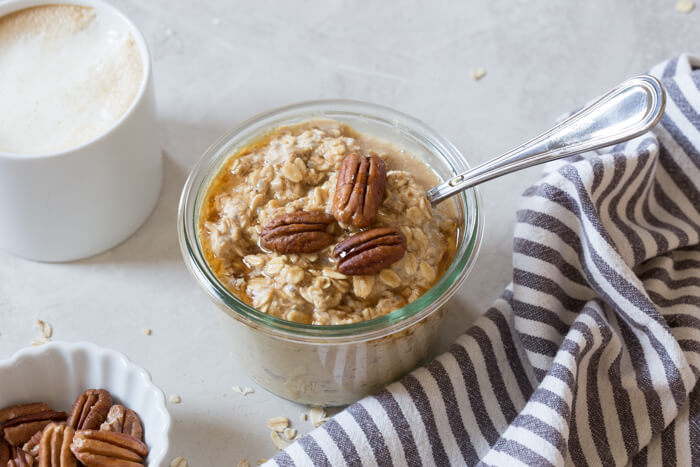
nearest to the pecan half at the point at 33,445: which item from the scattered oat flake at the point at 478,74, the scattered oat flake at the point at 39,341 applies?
the scattered oat flake at the point at 39,341

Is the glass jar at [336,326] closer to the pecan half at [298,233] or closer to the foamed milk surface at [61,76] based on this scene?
the pecan half at [298,233]

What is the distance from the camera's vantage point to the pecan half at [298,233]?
129 cm

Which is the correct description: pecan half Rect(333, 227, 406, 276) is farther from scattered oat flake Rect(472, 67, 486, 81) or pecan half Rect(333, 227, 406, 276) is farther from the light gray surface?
scattered oat flake Rect(472, 67, 486, 81)

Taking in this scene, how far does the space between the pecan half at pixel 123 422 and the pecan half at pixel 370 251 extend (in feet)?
1.42

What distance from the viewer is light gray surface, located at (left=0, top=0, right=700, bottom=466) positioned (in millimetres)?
1613

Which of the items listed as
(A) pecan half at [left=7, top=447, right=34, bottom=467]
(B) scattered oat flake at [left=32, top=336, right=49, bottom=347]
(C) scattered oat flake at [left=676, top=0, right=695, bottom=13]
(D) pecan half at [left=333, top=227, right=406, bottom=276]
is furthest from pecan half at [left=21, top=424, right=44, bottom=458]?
(C) scattered oat flake at [left=676, top=0, right=695, bottom=13]

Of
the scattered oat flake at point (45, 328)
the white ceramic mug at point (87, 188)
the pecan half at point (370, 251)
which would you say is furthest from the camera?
the scattered oat flake at point (45, 328)

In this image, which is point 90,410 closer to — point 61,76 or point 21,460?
point 21,460

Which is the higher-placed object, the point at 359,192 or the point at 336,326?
the point at 359,192

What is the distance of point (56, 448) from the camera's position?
4.45 ft

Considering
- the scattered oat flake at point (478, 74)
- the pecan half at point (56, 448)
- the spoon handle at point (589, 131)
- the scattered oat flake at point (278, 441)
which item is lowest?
the pecan half at point (56, 448)

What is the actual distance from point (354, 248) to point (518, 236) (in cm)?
35

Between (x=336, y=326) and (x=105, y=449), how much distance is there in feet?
1.32

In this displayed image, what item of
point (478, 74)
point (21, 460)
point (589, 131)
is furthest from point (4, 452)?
point (478, 74)
